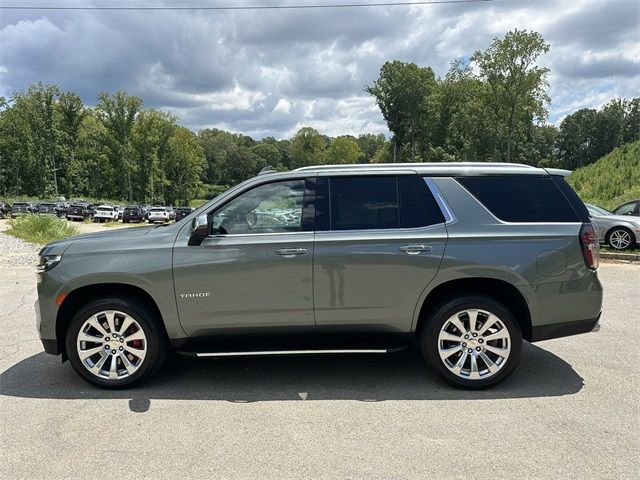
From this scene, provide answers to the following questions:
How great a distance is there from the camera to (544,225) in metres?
4.07

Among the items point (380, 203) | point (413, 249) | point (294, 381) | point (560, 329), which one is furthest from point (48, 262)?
point (560, 329)

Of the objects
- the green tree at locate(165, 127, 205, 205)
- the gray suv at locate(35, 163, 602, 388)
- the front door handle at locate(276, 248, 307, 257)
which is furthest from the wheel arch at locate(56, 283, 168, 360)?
the green tree at locate(165, 127, 205, 205)

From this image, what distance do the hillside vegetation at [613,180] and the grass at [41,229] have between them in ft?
73.3

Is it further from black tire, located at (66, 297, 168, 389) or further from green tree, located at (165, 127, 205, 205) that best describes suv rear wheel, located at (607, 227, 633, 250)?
green tree, located at (165, 127, 205, 205)

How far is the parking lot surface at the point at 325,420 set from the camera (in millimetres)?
2963

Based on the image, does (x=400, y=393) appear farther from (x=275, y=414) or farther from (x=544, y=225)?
(x=544, y=225)

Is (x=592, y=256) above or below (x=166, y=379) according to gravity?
above

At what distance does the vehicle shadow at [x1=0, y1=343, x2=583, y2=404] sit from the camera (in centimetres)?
401

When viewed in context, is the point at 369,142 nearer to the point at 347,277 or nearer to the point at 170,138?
the point at 170,138

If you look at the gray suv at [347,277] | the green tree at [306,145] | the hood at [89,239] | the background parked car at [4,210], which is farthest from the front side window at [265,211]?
the green tree at [306,145]

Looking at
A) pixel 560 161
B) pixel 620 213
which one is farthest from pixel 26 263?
pixel 560 161

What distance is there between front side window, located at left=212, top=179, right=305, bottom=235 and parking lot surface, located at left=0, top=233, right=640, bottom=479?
1.41 meters

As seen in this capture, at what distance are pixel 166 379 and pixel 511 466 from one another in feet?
9.77

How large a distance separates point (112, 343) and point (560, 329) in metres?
3.86
